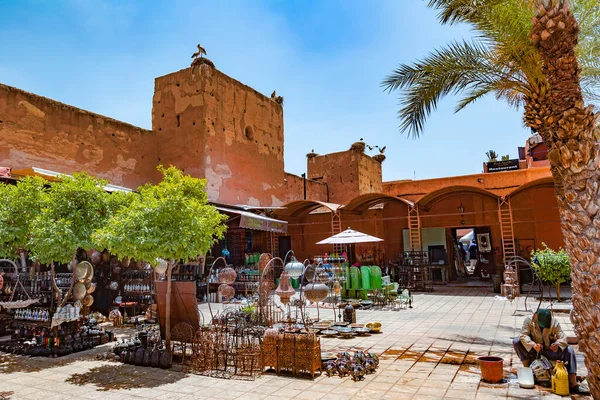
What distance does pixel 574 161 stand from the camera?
4719 mm

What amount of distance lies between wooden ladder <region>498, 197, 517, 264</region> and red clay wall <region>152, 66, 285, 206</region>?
980cm

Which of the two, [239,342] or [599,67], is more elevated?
[599,67]

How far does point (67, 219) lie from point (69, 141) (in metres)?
7.04

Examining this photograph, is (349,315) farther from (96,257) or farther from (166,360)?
(96,257)

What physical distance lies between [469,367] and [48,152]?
12.7 metres

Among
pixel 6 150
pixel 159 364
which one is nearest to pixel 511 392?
pixel 159 364

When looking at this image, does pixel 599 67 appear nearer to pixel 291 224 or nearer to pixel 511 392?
pixel 511 392

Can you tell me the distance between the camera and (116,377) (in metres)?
6.22

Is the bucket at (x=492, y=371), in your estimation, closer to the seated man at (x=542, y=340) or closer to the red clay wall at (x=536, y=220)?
the seated man at (x=542, y=340)

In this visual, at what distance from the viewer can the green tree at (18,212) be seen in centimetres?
773

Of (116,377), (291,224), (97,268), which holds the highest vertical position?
(291,224)

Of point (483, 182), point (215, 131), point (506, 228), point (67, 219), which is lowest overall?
point (67, 219)

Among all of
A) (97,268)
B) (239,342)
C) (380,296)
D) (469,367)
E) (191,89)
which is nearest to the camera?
(469,367)

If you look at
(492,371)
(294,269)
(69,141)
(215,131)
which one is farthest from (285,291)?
(215,131)
